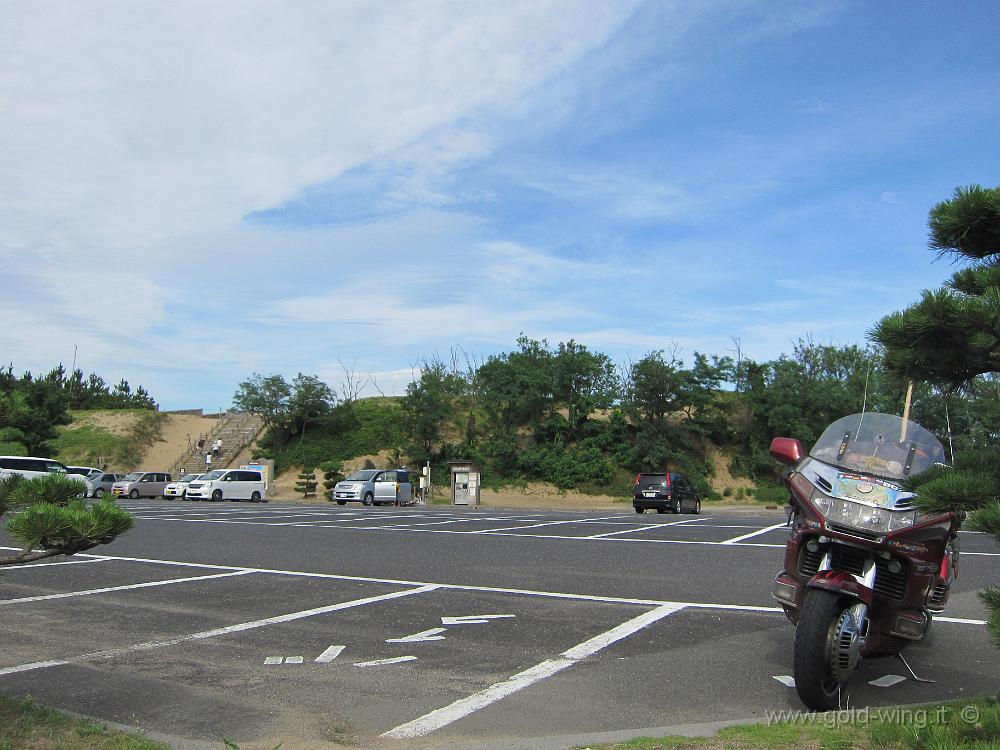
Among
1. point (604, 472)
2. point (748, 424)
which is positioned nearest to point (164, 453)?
point (604, 472)

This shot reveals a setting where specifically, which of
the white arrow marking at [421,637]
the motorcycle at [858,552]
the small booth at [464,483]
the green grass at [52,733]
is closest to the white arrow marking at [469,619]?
the white arrow marking at [421,637]

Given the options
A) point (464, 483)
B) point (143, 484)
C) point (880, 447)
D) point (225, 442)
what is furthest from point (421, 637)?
point (225, 442)

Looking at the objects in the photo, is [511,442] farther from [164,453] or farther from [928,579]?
[928,579]

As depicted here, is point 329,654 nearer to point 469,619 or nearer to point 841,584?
point 469,619

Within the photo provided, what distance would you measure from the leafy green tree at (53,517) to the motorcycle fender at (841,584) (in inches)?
159

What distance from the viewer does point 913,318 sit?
4359 mm

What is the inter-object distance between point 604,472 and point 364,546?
32872 millimetres

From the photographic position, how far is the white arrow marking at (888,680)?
19.7 feet

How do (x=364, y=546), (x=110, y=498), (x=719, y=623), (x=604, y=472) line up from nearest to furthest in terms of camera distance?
(x=110, y=498)
(x=719, y=623)
(x=364, y=546)
(x=604, y=472)

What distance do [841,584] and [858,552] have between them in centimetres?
58

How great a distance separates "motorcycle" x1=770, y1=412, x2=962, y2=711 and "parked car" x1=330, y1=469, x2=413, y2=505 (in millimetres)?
34274

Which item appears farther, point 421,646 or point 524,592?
point 524,592

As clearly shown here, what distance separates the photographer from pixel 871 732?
4.24 metres

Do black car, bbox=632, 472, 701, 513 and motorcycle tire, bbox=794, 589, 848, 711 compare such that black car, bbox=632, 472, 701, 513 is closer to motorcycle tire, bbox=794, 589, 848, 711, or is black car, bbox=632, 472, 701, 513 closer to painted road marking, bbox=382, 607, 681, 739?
painted road marking, bbox=382, 607, 681, 739
